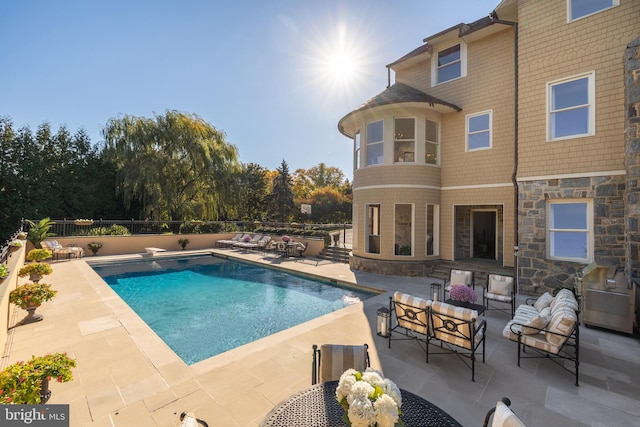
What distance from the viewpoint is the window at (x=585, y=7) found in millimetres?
7137

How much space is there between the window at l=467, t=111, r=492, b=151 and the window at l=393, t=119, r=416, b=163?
6.74ft

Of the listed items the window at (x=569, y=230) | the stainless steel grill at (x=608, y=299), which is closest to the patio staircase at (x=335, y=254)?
the window at (x=569, y=230)

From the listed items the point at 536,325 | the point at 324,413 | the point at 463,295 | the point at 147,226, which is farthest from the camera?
the point at 147,226

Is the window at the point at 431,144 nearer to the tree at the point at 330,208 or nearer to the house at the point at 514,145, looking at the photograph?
the house at the point at 514,145

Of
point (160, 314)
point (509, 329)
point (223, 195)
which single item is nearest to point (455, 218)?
point (509, 329)

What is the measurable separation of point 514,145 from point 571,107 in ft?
5.77

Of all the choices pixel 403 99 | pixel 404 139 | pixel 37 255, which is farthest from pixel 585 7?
pixel 37 255

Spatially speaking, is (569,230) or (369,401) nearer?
(369,401)

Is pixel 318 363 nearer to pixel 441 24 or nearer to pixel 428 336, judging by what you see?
pixel 428 336

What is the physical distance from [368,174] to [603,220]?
706cm

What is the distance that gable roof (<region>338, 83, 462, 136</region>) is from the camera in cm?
1001

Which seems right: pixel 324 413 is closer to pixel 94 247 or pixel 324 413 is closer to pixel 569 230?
pixel 569 230

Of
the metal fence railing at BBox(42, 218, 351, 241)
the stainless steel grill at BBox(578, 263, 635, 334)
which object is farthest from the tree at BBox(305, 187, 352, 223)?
the stainless steel grill at BBox(578, 263, 635, 334)

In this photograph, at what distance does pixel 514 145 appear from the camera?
9.19 m
